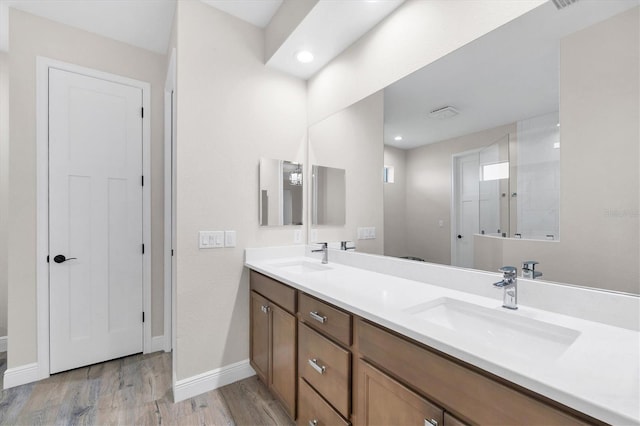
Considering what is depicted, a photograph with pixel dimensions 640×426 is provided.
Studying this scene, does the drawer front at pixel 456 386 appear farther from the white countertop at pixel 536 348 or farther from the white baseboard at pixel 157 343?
the white baseboard at pixel 157 343

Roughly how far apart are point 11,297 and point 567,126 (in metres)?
3.49

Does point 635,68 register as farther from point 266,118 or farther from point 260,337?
point 260,337

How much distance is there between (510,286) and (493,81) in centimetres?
91

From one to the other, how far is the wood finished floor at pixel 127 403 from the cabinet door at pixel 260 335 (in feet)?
0.54

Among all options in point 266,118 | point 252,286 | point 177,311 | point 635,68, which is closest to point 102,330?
point 177,311

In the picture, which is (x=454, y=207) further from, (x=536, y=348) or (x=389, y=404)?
(x=389, y=404)

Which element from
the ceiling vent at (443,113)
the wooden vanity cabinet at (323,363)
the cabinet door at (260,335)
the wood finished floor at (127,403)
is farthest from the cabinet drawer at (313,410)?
the ceiling vent at (443,113)

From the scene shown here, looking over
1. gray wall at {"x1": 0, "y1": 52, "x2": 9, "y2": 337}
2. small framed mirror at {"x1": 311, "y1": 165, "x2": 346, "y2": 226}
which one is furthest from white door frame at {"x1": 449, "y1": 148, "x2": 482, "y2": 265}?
gray wall at {"x1": 0, "y1": 52, "x2": 9, "y2": 337}

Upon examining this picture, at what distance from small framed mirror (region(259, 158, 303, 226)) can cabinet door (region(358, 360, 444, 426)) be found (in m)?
1.46

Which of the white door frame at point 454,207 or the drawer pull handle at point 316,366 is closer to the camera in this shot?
the drawer pull handle at point 316,366

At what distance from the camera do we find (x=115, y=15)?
2.21 m

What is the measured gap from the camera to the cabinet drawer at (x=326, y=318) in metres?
1.20

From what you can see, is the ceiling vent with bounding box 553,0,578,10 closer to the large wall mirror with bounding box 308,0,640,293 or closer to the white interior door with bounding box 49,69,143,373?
the large wall mirror with bounding box 308,0,640,293

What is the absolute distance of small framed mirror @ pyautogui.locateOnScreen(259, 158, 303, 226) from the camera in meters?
2.30
